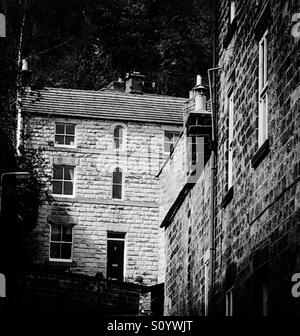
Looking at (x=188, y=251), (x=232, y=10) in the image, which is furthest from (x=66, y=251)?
(x=232, y=10)

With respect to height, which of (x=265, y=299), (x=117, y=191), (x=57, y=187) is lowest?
(x=265, y=299)

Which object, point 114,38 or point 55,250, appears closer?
point 114,38

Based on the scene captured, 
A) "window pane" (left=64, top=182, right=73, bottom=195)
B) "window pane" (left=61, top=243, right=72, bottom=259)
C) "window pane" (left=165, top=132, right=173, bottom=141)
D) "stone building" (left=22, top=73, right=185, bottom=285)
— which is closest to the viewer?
"stone building" (left=22, top=73, right=185, bottom=285)

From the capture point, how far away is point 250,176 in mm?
18828

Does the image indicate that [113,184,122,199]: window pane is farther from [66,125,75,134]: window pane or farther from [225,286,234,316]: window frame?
[225,286,234,316]: window frame

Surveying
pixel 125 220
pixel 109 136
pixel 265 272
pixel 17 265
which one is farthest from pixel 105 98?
pixel 265 272

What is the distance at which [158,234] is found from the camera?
1815 inches

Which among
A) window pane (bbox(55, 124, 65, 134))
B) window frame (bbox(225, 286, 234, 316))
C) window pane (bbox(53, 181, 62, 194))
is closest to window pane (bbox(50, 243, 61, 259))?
window pane (bbox(53, 181, 62, 194))

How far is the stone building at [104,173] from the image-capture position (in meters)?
43.2

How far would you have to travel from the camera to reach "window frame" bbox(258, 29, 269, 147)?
1825 centimetres

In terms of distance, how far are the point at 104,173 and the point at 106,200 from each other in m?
1.43

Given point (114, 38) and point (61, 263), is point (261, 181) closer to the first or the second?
point (114, 38)

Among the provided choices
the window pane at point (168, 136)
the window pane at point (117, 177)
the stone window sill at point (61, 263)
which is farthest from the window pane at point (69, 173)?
the window pane at point (168, 136)

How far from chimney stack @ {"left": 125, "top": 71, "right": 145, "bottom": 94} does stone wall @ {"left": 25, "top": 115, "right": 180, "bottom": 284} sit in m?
1.26
